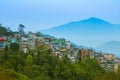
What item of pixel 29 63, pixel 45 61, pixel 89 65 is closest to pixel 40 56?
pixel 45 61

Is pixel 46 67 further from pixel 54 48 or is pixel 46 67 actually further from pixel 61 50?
pixel 54 48

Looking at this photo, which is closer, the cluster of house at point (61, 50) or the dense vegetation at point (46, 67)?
the dense vegetation at point (46, 67)

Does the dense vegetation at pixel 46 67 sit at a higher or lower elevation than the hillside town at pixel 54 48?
lower

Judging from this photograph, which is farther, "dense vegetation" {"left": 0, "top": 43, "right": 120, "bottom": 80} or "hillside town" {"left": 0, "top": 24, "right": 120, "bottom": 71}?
"hillside town" {"left": 0, "top": 24, "right": 120, "bottom": 71}

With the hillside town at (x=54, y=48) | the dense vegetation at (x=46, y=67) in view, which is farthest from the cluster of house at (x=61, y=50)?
the dense vegetation at (x=46, y=67)

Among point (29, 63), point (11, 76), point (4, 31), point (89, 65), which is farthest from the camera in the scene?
point (4, 31)

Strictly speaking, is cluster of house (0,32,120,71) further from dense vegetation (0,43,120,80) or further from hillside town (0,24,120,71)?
dense vegetation (0,43,120,80)

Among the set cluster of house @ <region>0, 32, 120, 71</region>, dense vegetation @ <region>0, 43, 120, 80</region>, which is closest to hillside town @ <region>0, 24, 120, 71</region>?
cluster of house @ <region>0, 32, 120, 71</region>

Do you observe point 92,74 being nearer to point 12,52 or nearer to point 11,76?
point 12,52

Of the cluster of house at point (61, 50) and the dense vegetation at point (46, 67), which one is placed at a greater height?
the cluster of house at point (61, 50)

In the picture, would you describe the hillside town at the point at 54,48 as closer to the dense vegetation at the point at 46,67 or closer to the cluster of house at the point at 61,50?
the cluster of house at the point at 61,50

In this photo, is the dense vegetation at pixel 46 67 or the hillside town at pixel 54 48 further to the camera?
the hillside town at pixel 54 48
